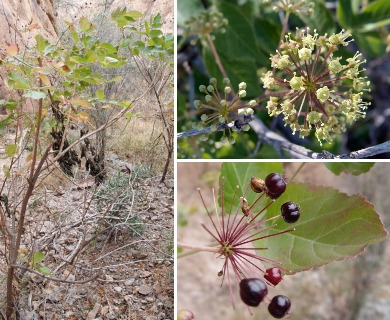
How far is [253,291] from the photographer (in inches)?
20.9

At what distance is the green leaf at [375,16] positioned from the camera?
3.60 feet

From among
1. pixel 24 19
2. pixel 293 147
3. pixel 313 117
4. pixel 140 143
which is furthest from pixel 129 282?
pixel 313 117

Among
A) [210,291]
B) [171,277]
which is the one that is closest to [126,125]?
[171,277]

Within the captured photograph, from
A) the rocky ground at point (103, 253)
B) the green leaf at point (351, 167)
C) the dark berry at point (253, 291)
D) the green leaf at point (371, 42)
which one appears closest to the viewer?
the dark berry at point (253, 291)

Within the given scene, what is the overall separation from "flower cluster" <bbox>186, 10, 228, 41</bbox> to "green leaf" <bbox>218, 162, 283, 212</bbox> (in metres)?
0.36

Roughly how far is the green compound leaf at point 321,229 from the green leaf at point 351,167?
0.10m

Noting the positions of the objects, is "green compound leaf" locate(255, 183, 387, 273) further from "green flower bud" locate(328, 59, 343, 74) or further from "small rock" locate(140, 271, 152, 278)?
"small rock" locate(140, 271, 152, 278)

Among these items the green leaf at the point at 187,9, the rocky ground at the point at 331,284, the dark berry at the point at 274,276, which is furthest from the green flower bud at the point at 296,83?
the rocky ground at the point at 331,284

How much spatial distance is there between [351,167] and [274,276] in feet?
0.83

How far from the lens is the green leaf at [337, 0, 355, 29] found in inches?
43.9

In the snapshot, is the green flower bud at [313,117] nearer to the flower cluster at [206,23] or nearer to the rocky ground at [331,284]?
the flower cluster at [206,23]

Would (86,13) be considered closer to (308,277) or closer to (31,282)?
(31,282)

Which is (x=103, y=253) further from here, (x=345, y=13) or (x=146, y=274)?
(x=345, y=13)

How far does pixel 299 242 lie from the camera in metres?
0.65
